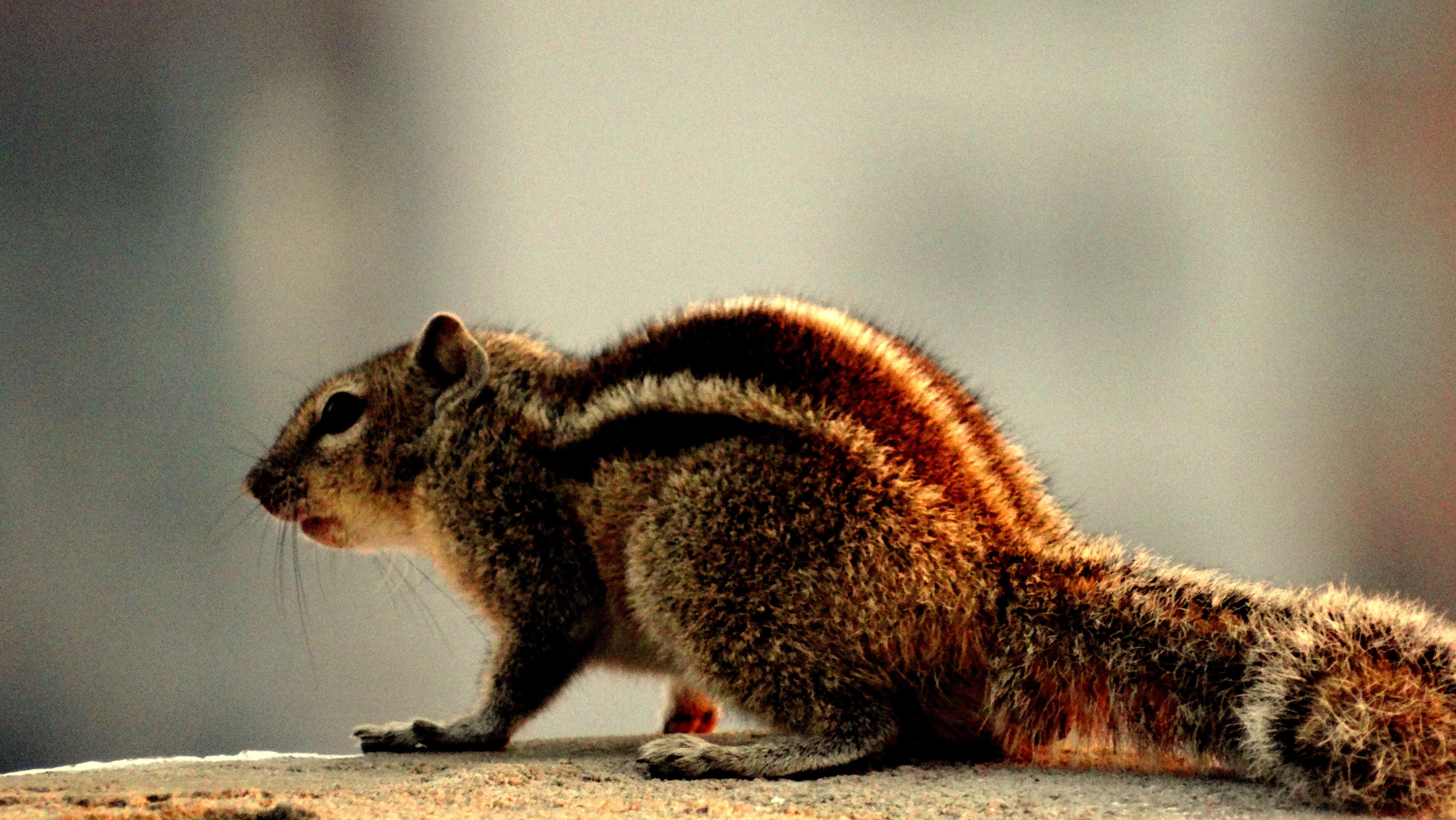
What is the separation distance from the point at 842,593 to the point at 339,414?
1428mm

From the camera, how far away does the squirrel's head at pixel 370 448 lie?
118 inches

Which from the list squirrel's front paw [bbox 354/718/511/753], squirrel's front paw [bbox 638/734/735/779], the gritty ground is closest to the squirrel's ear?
squirrel's front paw [bbox 354/718/511/753]

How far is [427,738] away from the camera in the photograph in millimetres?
2699

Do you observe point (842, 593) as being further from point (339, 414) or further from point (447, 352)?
point (339, 414)

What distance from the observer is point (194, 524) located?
→ 366 cm

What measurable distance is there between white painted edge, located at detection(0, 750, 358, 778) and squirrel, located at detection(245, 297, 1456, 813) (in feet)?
0.67

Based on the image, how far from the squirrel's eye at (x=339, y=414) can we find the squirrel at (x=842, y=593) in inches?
7.5

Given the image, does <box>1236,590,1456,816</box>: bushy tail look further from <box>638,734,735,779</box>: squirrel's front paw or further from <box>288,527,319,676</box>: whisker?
<box>288,527,319,676</box>: whisker

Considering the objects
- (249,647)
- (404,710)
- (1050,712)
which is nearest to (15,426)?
(249,647)

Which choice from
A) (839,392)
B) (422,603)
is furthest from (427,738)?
(839,392)

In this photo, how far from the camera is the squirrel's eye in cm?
310

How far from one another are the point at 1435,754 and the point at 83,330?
3.19 metres

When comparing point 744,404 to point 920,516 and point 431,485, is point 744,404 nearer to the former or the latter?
point 920,516

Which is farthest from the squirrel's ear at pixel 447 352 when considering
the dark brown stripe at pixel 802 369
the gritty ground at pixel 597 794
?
the gritty ground at pixel 597 794
